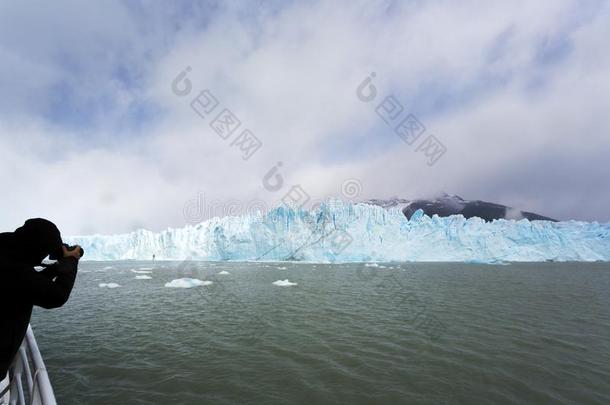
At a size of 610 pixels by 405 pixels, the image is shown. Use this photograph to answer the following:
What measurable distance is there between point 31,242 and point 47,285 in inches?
13.8

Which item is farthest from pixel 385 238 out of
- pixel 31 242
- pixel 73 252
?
pixel 31 242

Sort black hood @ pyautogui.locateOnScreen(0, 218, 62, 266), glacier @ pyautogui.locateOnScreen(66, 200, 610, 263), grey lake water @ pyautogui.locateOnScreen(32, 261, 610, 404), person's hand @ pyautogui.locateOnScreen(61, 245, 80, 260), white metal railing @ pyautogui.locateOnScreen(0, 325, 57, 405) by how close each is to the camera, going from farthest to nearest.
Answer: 1. glacier @ pyautogui.locateOnScreen(66, 200, 610, 263)
2. grey lake water @ pyautogui.locateOnScreen(32, 261, 610, 404)
3. person's hand @ pyautogui.locateOnScreen(61, 245, 80, 260)
4. black hood @ pyautogui.locateOnScreen(0, 218, 62, 266)
5. white metal railing @ pyautogui.locateOnScreen(0, 325, 57, 405)

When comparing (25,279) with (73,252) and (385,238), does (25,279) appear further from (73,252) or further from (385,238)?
(385,238)

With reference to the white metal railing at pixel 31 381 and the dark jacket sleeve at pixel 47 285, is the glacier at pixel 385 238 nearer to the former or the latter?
the white metal railing at pixel 31 381

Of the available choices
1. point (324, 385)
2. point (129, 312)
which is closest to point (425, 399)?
point (324, 385)

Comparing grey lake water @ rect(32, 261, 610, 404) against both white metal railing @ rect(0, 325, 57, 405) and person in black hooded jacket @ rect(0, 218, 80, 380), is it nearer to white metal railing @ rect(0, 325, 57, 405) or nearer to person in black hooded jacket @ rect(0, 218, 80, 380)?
white metal railing @ rect(0, 325, 57, 405)

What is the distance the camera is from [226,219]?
73250mm

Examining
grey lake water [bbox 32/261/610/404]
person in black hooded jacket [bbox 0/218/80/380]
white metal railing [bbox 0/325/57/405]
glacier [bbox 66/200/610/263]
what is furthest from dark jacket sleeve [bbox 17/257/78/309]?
glacier [bbox 66/200/610/263]

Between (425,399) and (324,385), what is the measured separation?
2.06 m

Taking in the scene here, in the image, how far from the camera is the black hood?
2.02 metres

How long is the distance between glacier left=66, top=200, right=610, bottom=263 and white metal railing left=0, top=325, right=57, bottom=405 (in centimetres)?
5956

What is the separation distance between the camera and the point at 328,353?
8727 millimetres

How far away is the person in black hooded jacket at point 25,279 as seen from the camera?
1886 mm

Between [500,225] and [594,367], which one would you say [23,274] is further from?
[500,225]
